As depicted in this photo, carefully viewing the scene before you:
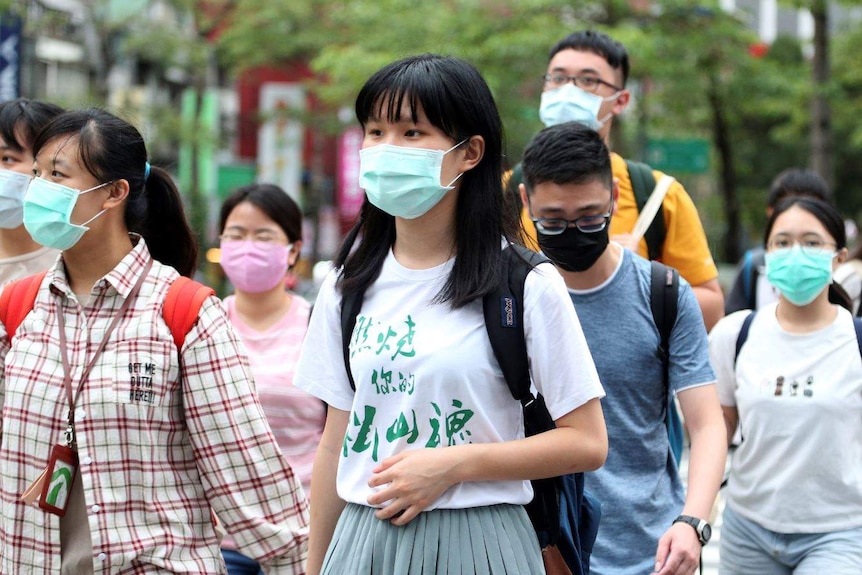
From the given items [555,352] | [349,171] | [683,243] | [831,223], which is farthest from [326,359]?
Answer: [349,171]

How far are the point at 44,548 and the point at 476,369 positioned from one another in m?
1.29

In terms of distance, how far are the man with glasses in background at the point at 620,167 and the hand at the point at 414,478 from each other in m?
1.94

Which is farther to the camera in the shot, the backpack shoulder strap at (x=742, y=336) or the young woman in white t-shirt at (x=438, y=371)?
the backpack shoulder strap at (x=742, y=336)

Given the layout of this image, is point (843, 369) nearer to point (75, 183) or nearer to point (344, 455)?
point (344, 455)

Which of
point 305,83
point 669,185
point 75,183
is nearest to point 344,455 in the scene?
point 75,183

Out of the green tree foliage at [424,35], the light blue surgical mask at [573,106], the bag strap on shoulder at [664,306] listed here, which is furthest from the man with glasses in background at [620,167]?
the green tree foliage at [424,35]

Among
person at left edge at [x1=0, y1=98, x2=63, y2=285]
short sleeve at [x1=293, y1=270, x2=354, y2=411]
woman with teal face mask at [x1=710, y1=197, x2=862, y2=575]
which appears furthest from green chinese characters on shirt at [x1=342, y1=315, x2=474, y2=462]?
woman with teal face mask at [x1=710, y1=197, x2=862, y2=575]

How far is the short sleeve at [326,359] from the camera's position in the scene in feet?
9.78

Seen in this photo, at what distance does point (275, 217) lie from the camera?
5523 millimetres

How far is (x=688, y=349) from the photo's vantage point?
12.2ft

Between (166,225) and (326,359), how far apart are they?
971 millimetres

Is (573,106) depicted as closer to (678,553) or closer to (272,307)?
(272,307)

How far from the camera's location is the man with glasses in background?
467 cm

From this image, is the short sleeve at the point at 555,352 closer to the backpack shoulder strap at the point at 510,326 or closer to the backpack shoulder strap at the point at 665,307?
the backpack shoulder strap at the point at 510,326
